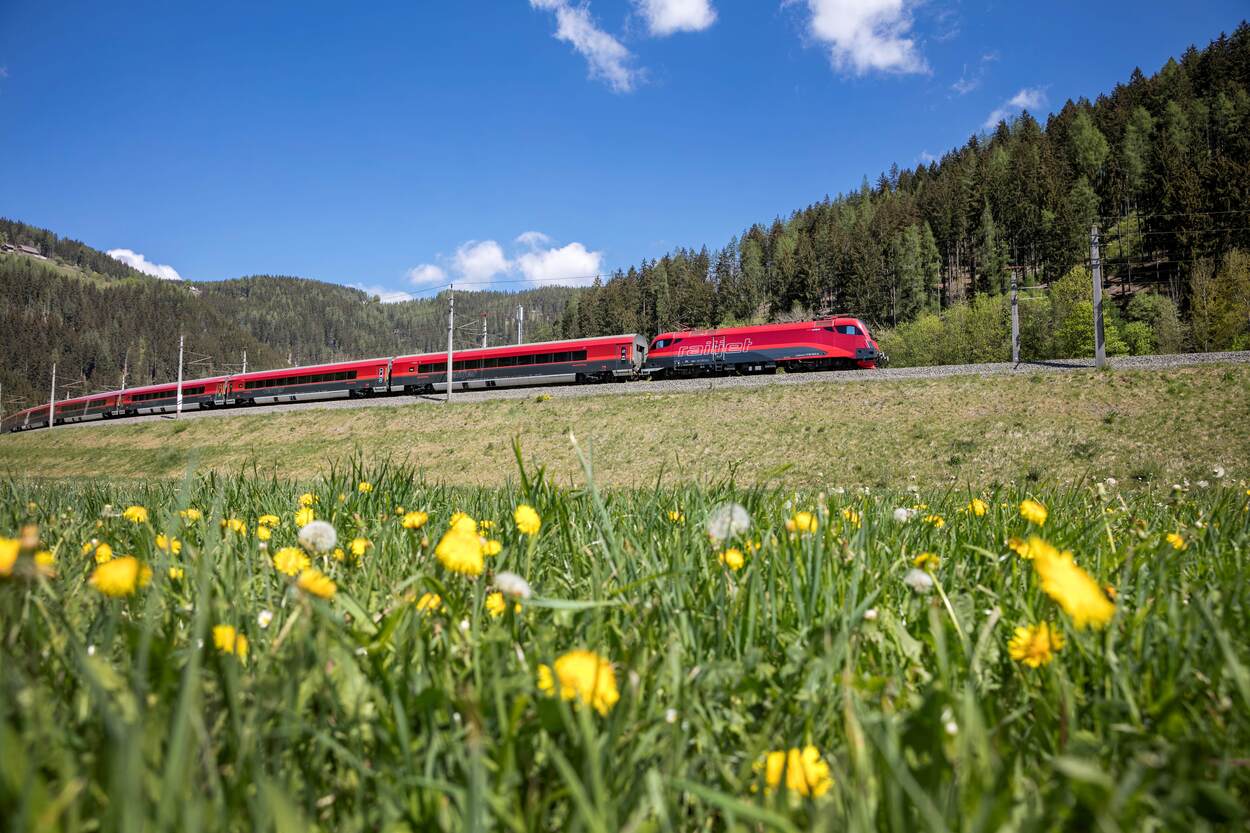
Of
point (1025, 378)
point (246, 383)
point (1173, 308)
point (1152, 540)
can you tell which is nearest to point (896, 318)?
point (1173, 308)

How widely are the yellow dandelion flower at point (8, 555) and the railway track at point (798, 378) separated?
27.1 m

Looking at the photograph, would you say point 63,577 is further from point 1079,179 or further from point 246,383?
point 1079,179

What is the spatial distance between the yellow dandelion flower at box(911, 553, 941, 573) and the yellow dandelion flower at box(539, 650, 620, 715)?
935 mm

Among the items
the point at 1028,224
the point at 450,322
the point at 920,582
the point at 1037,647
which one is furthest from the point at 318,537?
the point at 1028,224

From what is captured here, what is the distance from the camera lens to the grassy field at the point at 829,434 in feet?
55.9

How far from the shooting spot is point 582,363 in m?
34.8

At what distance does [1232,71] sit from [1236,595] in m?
138

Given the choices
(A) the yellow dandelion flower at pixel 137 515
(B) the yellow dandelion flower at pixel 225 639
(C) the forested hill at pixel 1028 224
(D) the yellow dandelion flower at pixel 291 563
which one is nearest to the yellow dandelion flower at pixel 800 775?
(B) the yellow dandelion flower at pixel 225 639

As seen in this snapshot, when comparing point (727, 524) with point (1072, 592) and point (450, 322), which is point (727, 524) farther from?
point (450, 322)

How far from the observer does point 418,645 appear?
1075 millimetres

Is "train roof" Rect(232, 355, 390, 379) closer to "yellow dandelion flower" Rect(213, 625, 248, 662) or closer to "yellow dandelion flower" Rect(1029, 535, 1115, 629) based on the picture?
"yellow dandelion flower" Rect(213, 625, 248, 662)

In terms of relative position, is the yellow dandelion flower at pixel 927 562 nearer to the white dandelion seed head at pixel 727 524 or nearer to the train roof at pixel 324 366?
the white dandelion seed head at pixel 727 524

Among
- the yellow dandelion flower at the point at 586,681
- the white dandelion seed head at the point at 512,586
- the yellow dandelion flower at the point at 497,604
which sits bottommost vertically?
the yellow dandelion flower at the point at 497,604

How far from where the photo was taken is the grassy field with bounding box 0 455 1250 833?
0.61 m
